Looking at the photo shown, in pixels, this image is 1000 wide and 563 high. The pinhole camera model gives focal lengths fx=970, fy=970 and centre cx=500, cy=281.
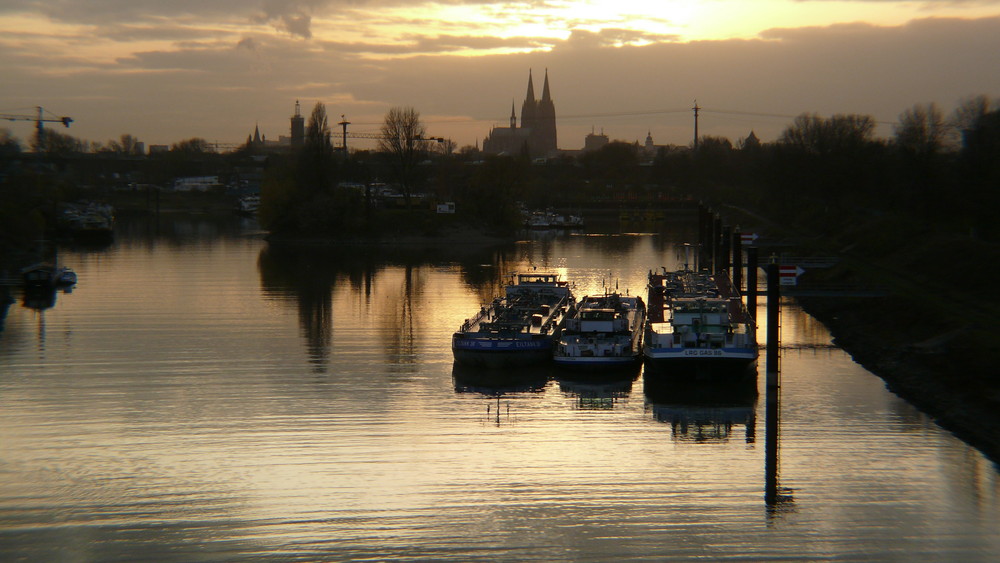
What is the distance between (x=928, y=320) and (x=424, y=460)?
68.8ft

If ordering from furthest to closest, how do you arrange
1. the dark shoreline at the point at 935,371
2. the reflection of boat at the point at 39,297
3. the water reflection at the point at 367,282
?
the reflection of boat at the point at 39,297, the water reflection at the point at 367,282, the dark shoreline at the point at 935,371

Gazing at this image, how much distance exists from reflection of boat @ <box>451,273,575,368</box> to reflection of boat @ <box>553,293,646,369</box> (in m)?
0.75

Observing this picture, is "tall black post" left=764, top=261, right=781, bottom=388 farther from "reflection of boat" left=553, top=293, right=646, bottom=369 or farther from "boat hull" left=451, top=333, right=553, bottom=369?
"boat hull" left=451, top=333, right=553, bottom=369

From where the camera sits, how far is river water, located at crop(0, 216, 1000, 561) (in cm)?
1838

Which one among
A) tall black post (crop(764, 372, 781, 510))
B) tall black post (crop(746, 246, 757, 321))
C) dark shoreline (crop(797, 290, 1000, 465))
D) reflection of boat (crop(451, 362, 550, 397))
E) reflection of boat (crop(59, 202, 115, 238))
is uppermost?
reflection of boat (crop(59, 202, 115, 238))

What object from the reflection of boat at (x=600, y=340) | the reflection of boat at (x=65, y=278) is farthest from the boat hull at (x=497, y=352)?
the reflection of boat at (x=65, y=278)

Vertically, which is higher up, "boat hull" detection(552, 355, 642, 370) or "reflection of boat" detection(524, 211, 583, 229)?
"reflection of boat" detection(524, 211, 583, 229)

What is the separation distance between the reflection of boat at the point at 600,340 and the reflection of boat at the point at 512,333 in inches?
29.5

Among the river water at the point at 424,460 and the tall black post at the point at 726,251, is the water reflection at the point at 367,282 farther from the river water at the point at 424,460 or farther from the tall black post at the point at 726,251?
the tall black post at the point at 726,251

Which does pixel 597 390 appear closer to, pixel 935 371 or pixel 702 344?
pixel 702 344

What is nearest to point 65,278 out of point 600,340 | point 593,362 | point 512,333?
point 512,333

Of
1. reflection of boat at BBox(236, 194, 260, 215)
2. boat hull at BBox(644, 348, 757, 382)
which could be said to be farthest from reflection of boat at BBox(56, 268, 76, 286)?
reflection of boat at BBox(236, 194, 260, 215)

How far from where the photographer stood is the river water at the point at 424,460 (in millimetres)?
18375

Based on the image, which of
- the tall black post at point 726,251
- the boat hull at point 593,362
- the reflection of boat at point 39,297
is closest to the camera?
the boat hull at point 593,362
